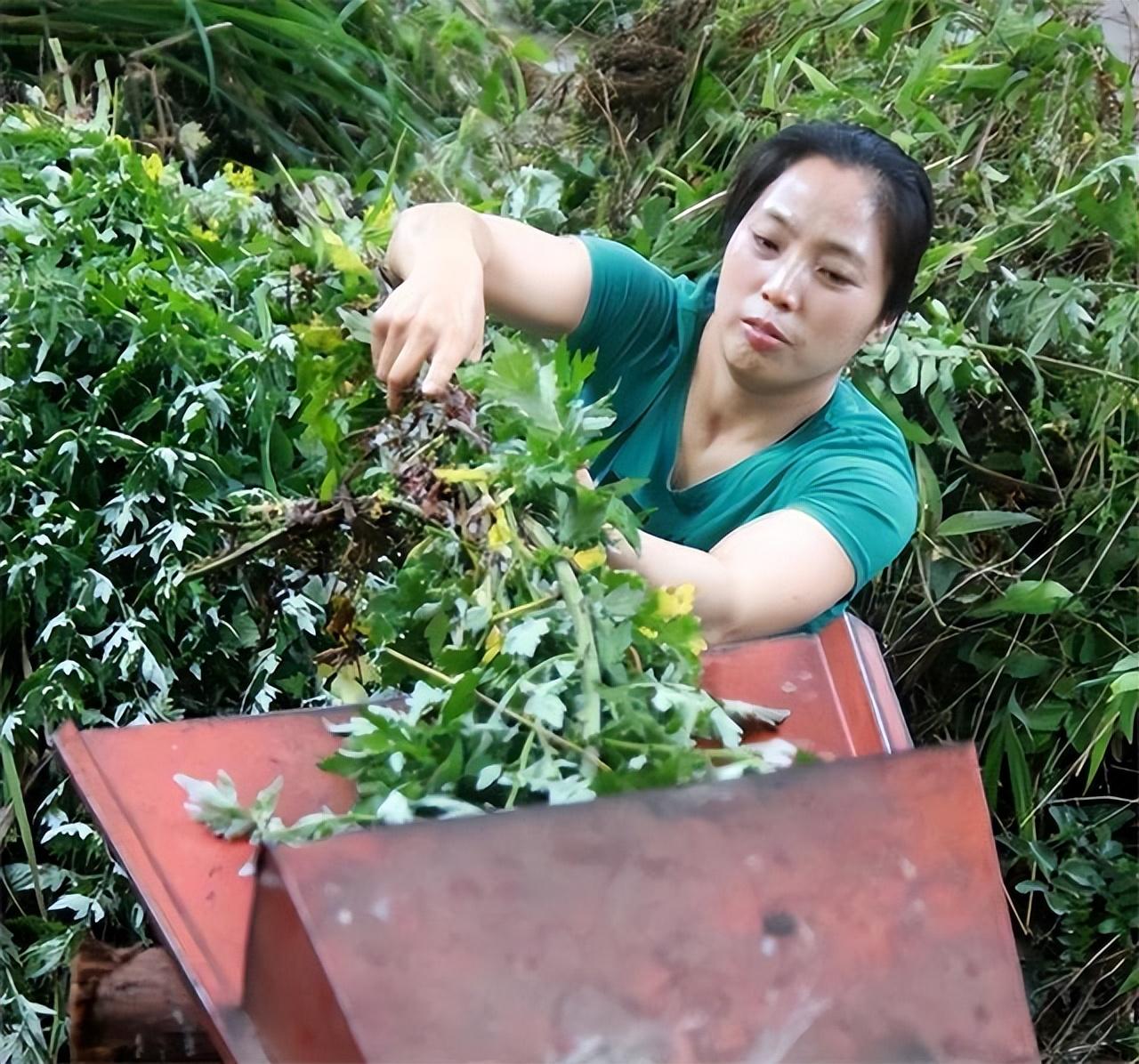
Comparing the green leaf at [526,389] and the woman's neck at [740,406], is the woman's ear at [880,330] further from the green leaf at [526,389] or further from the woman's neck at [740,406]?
the green leaf at [526,389]

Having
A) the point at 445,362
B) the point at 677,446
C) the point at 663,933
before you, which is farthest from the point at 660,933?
the point at 677,446

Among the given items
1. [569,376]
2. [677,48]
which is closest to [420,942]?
[569,376]

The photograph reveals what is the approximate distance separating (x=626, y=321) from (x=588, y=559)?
52 centimetres

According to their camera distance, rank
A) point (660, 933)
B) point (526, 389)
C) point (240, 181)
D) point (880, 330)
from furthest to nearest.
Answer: point (240, 181) < point (880, 330) < point (526, 389) < point (660, 933)

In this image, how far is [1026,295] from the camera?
56.4 inches

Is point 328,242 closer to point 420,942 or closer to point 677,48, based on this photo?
point 420,942

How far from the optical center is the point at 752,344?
903mm

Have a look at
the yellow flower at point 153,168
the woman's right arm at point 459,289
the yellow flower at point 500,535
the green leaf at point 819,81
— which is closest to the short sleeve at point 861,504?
the woman's right arm at point 459,289

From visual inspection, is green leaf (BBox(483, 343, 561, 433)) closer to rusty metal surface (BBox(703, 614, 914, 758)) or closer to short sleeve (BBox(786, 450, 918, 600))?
rusty metal surface (BBox(703, 614, 914, 758))

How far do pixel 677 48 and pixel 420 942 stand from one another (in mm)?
1544

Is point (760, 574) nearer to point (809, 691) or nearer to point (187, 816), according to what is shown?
point (809, 691)

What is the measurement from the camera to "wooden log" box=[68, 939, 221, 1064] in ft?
2.08

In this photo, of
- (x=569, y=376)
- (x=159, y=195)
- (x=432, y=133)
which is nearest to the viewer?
(x=569, y=376)

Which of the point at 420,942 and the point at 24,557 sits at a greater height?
the point at 420,942
